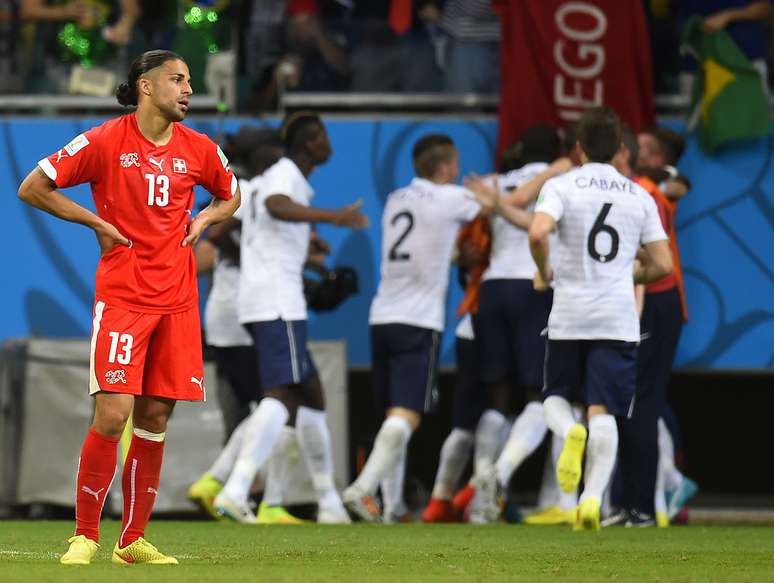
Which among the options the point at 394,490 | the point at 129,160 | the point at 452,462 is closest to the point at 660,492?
the point at 452,462

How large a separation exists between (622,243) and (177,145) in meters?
2.89

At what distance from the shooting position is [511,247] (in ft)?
32.4

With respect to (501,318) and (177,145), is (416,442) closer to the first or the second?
(501,318)

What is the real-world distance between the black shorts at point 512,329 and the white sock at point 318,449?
1073mm

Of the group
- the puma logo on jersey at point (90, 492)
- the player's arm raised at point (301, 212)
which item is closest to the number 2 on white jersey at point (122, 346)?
the puma logo on jersey at point (90, 492)

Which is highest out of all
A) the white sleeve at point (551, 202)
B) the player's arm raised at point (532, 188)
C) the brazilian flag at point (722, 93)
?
the brazilian flag at point (722, 93)

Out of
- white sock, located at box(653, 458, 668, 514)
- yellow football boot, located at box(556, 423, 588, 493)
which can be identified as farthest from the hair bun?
white sock, located at box(653, 458, 668, 514)

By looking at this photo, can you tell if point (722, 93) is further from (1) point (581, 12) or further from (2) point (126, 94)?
(2) point (126, 94)

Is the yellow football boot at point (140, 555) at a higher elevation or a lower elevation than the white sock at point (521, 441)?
lower

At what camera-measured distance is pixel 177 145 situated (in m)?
6.21

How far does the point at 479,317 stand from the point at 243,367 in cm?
150

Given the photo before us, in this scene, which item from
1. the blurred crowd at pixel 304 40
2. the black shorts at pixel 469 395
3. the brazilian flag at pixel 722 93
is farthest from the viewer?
the blurred crowd at pixel 304 40

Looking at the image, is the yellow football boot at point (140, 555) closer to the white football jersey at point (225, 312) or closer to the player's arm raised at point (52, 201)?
the player's arm raised at point (52, 201)

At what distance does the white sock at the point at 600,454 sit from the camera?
8.13 metres
